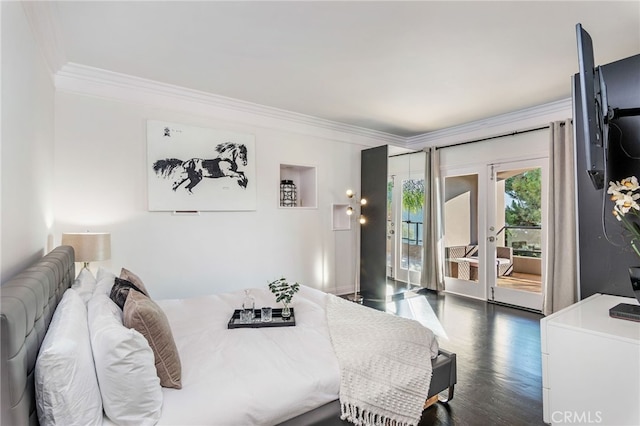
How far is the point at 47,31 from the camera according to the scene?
7.70ft

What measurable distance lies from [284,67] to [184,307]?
7.68ft

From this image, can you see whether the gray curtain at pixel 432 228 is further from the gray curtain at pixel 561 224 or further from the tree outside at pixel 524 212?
the gray curtain at pixel 561 224

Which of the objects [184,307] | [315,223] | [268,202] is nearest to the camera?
[184,307]

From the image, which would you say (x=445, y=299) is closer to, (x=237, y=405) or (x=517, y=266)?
(x=517, y=266)

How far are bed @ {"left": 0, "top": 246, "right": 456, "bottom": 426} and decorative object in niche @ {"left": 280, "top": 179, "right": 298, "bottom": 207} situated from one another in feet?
7.79

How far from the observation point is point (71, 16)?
2.29 metres

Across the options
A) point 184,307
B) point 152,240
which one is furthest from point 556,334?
point 152,240

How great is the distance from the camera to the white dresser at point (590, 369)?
1.58 m

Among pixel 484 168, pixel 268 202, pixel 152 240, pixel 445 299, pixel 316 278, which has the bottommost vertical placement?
pixel 445 299

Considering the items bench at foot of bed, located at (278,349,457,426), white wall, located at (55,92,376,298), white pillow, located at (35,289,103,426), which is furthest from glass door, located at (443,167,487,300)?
white pillow, located at (35,289,103,426)

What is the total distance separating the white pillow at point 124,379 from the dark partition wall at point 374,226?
386cm

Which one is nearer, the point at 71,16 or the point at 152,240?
the point at 71,16

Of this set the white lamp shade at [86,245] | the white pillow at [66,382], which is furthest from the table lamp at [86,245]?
the white pillow at [66,382]

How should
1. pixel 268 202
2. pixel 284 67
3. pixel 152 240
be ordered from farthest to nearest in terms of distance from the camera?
pixel 268 202, pixel 152 240, pixel 284 67
